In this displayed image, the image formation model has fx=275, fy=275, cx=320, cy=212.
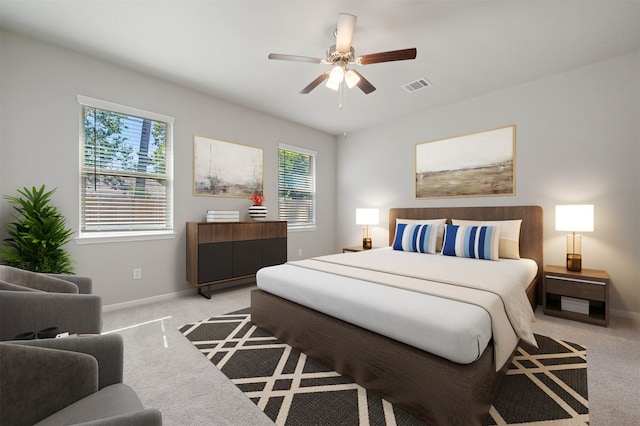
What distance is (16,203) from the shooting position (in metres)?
2.56

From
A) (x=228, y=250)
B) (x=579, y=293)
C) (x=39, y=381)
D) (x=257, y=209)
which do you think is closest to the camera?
(x=39, y=381)

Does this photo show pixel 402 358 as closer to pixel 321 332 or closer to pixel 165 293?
pixel 321 332

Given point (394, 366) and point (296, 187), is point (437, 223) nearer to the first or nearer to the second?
point (296, 187)

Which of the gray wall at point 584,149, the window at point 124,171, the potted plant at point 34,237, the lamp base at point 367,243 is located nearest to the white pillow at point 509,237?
the gray wall at point 584,149

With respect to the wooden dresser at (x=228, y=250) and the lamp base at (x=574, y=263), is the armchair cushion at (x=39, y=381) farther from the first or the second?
the lamp base at (x=574, y=263)

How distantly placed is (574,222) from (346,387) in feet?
9.62

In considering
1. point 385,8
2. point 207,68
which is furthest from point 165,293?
point 385,8

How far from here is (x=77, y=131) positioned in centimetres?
292

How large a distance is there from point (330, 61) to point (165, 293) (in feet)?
11.1

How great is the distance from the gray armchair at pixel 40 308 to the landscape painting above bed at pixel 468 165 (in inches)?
168

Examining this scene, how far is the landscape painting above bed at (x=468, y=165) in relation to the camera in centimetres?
369

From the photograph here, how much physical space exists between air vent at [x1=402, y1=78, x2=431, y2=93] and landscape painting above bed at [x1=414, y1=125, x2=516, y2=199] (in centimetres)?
102

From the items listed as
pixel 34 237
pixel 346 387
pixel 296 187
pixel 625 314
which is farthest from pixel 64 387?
pixel 625 314

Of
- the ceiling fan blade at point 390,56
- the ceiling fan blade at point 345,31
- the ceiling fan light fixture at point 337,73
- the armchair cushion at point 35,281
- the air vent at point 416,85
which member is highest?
the air vent at point 416,85
